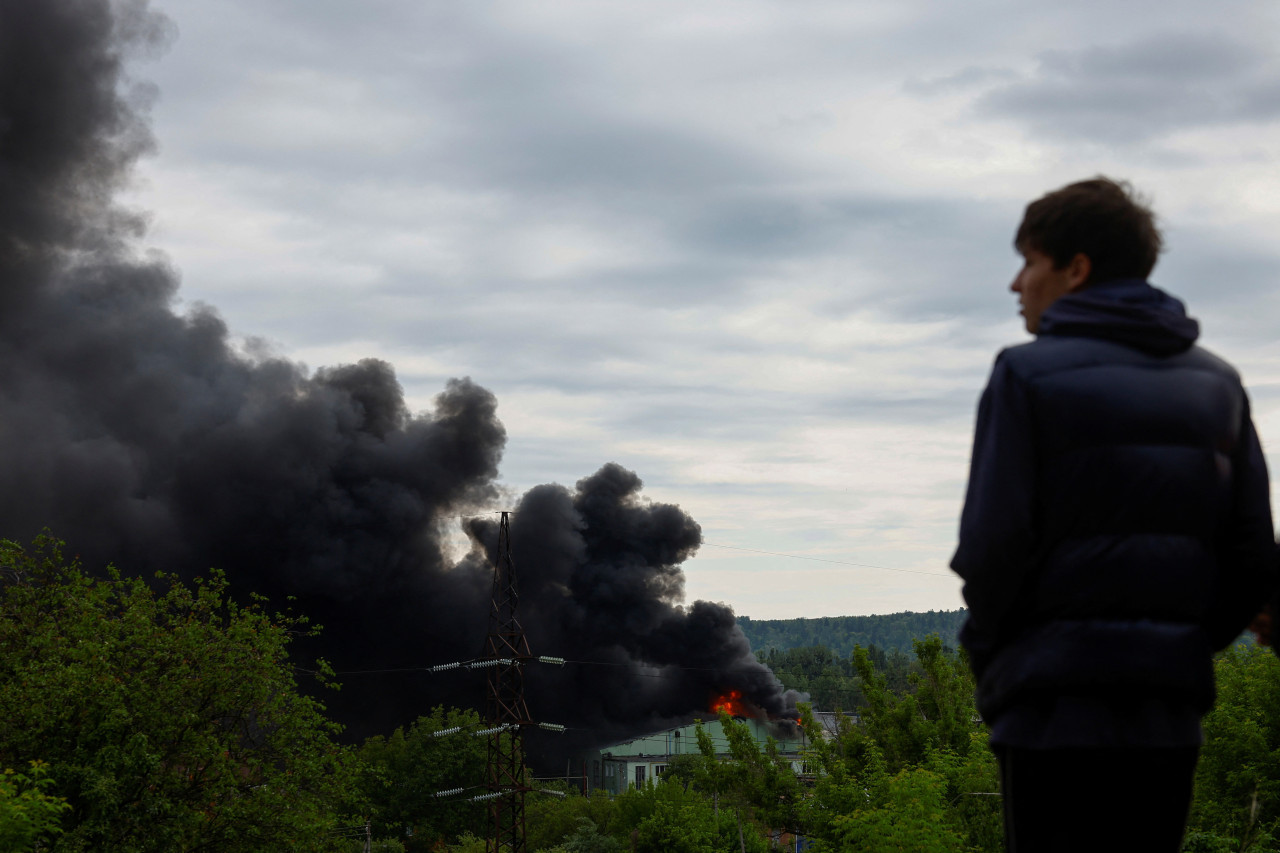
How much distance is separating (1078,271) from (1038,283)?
0.25 feet

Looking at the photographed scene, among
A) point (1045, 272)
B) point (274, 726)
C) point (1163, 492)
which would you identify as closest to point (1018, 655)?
point (1163, 492)

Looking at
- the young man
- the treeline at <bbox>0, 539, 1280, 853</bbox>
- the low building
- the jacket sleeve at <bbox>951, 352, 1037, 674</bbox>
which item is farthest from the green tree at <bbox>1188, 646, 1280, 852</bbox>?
the low building

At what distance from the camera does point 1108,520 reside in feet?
5.47

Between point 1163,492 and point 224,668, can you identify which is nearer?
point 1163,492

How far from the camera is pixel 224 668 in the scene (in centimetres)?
2458

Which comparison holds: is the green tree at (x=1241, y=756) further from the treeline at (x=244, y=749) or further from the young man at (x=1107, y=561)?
the young man at (x=1107, y=561)

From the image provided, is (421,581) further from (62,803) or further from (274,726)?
(62,803)

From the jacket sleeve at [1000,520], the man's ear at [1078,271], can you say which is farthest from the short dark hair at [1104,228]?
the jacket sleeve at [1000,520]

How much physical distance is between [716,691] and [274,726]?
5593 cm

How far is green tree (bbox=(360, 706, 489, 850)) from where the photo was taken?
62781 millimetres

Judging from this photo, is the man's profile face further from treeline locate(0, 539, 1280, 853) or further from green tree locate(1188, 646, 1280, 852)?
green tree locate(1188, 646, 1280, 852)

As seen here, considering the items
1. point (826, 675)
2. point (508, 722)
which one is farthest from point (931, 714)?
point (826, 675)

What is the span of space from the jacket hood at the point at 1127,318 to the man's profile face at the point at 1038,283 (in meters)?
0.10

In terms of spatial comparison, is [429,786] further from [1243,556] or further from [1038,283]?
[1243,556]
